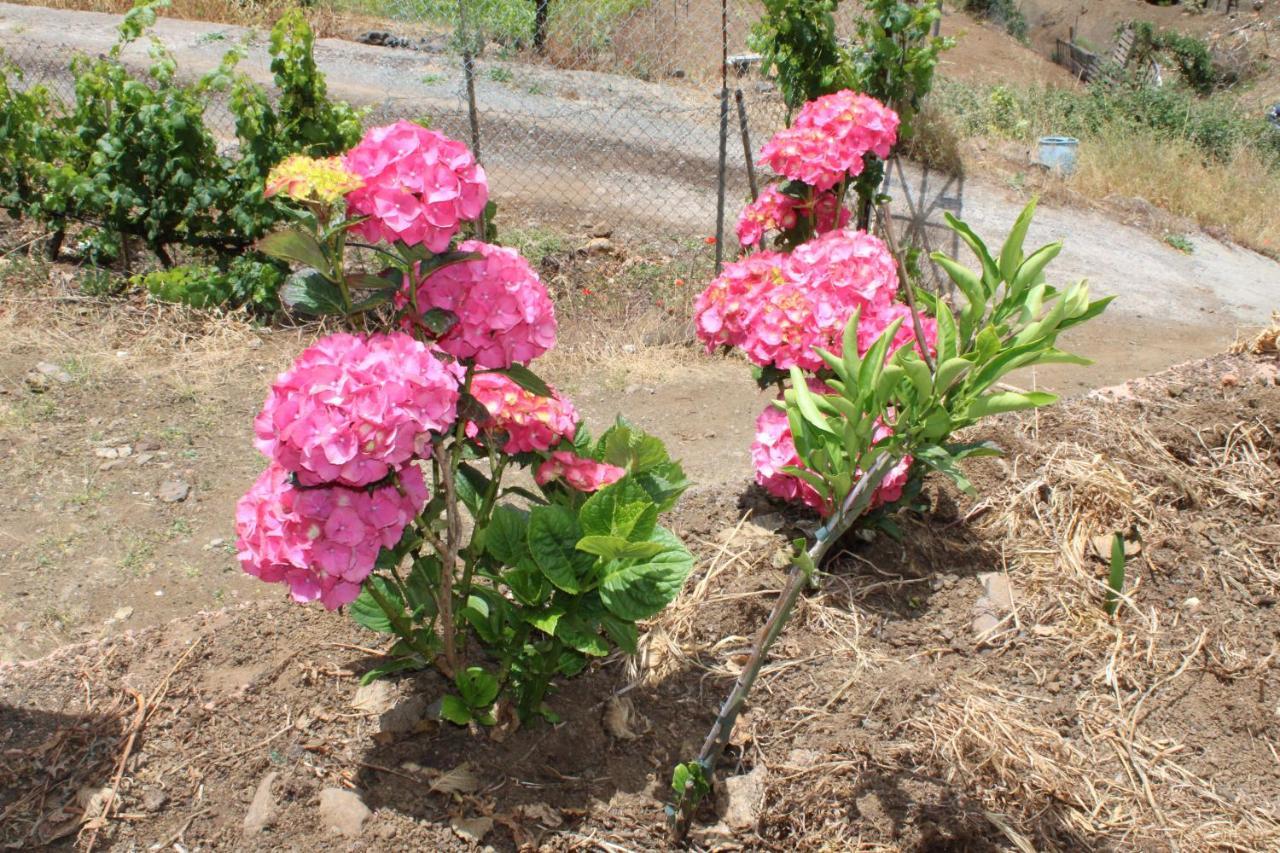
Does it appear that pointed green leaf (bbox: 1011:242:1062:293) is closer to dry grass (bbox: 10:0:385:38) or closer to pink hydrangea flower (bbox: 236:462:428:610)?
pink hydrangea flower (bbox: 236:462:428:610)

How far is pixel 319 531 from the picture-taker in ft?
5.53

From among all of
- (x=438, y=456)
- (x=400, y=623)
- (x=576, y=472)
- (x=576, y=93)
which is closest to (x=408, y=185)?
(x=438, y=456)

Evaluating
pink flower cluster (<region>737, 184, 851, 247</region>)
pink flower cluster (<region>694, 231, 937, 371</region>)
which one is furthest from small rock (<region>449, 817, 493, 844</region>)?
pink flower cluster (<region>737, 184, 851, 247</region>)

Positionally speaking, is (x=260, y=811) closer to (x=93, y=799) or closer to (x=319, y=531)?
(x=93, y=799)

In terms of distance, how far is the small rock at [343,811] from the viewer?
211 centimetres

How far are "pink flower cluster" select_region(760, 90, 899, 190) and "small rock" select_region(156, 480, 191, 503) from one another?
230cm

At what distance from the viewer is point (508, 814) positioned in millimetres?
2156

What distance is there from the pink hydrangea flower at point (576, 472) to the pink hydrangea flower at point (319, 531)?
35 cm

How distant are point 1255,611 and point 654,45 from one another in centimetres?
934

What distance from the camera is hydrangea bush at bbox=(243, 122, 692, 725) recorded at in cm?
158

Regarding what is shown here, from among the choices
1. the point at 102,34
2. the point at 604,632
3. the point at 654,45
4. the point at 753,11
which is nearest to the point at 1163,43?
the point at 753,11

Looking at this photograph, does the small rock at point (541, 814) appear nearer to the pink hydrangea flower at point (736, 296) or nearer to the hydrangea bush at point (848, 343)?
the hydrangea bush at point (848, 343)

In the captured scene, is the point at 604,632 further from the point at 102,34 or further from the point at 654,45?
the point at 102,34

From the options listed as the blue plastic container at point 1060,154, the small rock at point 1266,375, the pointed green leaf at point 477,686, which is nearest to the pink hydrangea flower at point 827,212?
the small rock at point 1266,375
